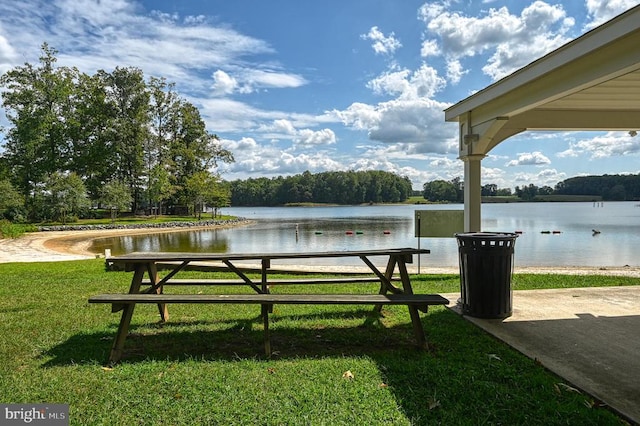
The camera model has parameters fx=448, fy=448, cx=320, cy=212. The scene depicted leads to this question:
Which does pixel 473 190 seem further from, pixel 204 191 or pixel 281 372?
pixel 204 191

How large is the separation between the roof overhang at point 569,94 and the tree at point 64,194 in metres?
37.9

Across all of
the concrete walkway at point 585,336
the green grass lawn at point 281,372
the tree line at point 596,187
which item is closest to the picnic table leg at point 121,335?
the green grass lawn at point 281,372

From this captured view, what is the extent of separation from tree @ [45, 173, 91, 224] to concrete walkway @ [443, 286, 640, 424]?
38.5m

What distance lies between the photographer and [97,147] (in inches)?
1699

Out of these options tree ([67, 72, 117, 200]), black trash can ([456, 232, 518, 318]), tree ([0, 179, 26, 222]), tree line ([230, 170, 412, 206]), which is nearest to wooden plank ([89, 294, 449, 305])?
black trash can ([456, 232, 518, 318])

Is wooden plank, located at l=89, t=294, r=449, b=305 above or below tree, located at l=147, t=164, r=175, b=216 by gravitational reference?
below

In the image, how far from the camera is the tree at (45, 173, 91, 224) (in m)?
37.1

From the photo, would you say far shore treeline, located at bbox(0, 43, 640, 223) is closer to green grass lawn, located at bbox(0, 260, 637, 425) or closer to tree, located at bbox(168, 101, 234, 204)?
tree, located at bbox(168, 101, 234, 204)

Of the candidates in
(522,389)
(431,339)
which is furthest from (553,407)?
(431,339)

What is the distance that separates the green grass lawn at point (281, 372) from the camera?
267cm

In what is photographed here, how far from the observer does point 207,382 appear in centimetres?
312

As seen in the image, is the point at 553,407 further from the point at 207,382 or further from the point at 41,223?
the point at 41,223

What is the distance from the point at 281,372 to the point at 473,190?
4337 millimetres

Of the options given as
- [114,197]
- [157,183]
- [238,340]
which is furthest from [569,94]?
[157,183]
